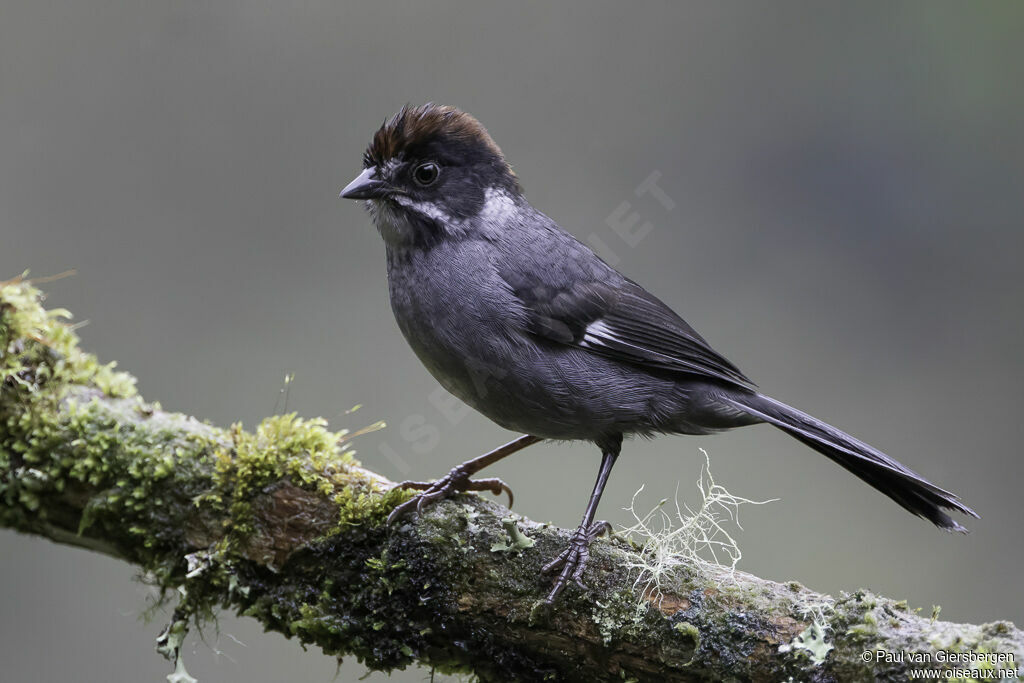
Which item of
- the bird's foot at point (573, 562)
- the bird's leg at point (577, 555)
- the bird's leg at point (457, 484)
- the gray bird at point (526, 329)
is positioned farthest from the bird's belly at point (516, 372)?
the bird's foot at point (573, 562)

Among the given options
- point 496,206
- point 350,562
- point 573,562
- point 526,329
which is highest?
point 496,206

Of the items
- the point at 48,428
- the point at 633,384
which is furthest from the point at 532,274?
the point at 48,428

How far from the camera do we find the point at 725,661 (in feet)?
7.16

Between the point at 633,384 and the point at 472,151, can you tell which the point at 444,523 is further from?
the point at 472,151

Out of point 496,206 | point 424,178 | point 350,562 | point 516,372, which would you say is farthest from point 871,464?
point 424,178

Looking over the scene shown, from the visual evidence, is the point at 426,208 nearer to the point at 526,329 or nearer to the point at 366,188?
the point at 366,188

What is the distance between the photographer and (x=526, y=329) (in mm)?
2770

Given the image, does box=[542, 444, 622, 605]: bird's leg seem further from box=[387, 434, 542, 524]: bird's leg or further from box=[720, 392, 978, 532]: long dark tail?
box=[720, 392, 978, 532]: long dark tail

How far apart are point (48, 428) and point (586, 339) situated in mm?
1748

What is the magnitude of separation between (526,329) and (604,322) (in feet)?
0.96

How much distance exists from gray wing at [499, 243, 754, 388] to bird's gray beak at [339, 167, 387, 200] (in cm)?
50

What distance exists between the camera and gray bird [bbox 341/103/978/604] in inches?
107

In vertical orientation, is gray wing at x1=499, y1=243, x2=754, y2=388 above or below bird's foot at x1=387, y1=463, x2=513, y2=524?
above

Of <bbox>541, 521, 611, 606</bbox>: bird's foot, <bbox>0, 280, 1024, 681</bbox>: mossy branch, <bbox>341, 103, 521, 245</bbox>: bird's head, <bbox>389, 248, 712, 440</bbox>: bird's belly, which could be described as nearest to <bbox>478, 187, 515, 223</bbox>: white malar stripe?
<bbox>341, 103, 521, 245</bbox>: bird's head
